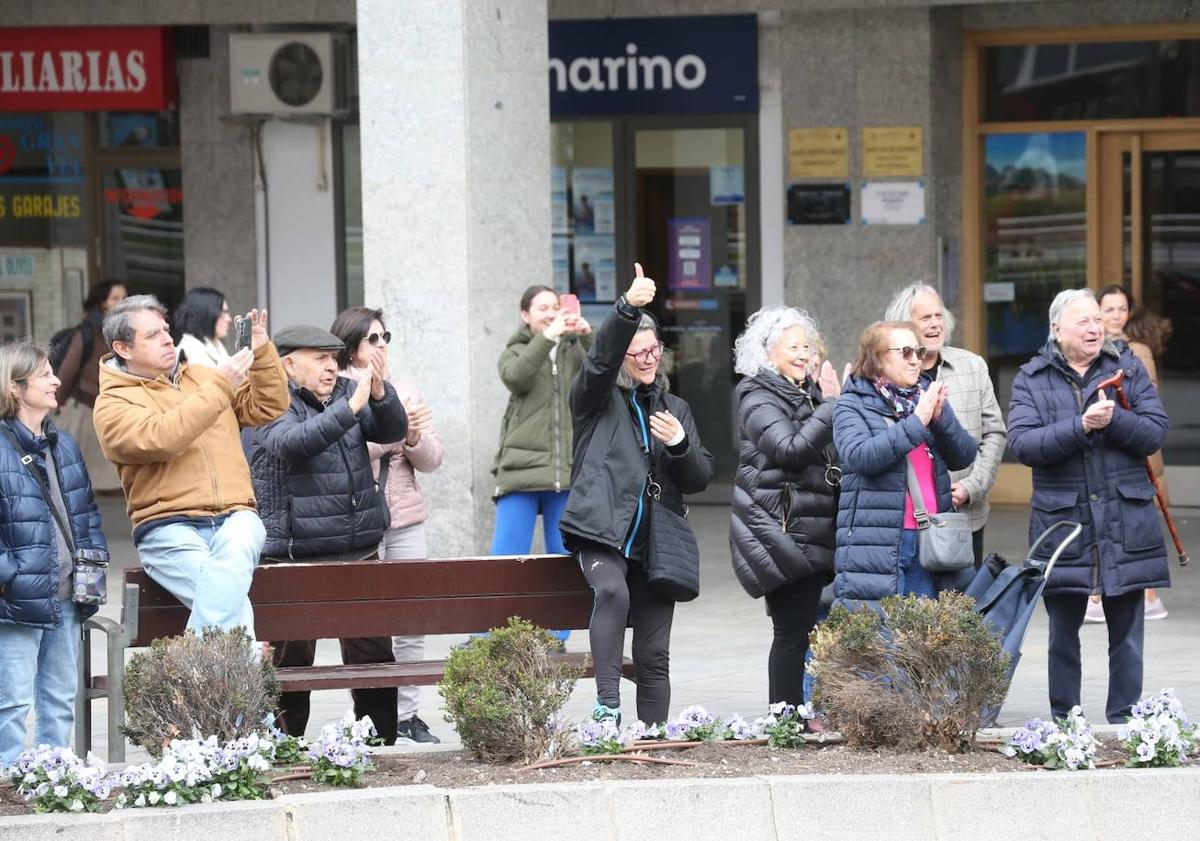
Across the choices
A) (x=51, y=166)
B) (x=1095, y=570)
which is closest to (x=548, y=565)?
(x=1095, y=570)

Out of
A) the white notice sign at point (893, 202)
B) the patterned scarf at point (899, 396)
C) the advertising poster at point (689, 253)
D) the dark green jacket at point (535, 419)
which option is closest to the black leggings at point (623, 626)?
the patterned scarf at point (899, 396)

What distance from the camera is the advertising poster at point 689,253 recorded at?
14.2 m

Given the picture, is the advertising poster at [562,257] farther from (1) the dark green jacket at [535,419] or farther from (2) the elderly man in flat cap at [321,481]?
(2) the elderly man in flat cap at [321,481]

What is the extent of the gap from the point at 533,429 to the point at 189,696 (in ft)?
11.3

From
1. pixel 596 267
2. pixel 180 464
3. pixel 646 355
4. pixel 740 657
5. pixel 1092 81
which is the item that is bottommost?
pixel 740 657

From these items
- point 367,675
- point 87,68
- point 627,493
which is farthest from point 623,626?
point 87,68

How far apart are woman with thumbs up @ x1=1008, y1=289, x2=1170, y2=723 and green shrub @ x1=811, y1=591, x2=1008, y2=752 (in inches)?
54.4

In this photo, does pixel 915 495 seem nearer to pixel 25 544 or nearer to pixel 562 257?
pixel 25 544

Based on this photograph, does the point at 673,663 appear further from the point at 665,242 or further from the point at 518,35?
the point at 665,242

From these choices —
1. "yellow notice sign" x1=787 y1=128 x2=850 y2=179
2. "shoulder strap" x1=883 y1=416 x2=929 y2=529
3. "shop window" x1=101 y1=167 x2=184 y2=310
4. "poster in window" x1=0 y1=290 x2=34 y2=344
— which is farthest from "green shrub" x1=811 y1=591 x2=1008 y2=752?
"poster in window" x1=0 y1=290 x2=34 y2=344

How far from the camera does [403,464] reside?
8297 millimetres

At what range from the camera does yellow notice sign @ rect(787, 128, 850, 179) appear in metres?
13.5

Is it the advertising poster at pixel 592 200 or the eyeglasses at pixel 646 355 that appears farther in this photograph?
the advertising poster at pixel 592 200

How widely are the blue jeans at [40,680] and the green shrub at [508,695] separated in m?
1.55
